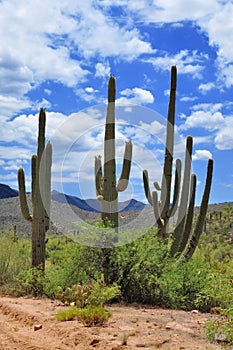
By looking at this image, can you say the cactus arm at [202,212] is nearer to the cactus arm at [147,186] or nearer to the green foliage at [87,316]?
the cactus arm at [147,186]

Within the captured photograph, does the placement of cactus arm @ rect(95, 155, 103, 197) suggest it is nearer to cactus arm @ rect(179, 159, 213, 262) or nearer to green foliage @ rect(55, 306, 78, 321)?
cactus arm @ rect(179, 159, 213, 262)

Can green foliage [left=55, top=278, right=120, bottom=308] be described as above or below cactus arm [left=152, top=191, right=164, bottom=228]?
below

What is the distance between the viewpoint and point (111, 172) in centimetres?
1492

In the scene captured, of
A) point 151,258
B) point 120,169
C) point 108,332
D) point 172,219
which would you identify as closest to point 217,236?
point 172,219

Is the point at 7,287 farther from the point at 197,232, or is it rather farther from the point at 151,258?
the point at 197,232

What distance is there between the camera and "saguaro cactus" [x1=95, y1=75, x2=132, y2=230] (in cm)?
1472

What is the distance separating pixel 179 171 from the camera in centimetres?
1805

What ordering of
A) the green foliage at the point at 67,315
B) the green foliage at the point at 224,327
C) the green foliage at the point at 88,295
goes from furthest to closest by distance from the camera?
the green foliage at the point at 88,295, the green foliage at the point at 67,315, the green foliage at the point at 224,327

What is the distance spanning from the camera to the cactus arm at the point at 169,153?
644 inches

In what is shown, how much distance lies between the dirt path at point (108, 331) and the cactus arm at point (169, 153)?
17.1 feet

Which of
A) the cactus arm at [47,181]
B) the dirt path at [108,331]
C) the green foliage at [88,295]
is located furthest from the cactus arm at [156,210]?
the dirt path at [108,331]

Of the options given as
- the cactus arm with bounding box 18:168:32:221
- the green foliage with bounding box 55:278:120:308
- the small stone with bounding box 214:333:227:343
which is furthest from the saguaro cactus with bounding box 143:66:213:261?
the small stone with bounding box 214:333:227:343

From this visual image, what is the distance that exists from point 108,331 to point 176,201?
26.9ft

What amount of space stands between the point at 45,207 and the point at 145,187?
3.63m
